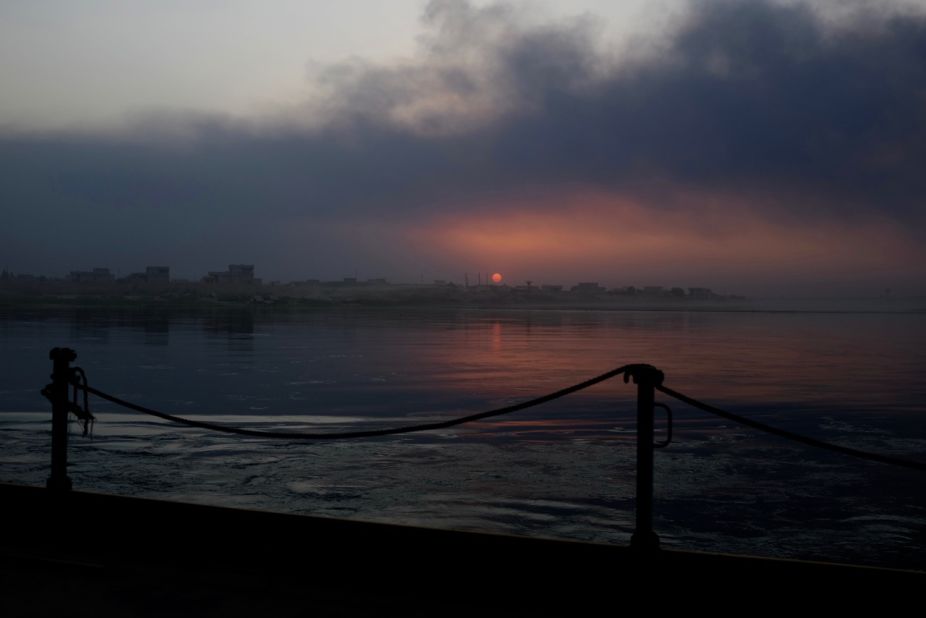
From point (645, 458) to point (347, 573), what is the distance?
1.88 m

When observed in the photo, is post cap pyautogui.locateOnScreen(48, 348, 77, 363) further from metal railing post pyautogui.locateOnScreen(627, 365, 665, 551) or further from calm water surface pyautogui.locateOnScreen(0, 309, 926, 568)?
metal railing post pyautogui.locateOnScreen(627, 365, 665, 551)

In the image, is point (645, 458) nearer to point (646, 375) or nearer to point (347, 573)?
point (646, 375)

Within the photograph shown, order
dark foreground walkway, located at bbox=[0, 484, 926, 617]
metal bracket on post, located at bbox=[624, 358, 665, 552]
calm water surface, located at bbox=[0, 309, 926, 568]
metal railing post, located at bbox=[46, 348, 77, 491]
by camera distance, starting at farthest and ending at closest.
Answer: calm water surface, located at bbox=[0, 309, 926, 568], metal railing post, located at bbox=[46, 348, 77, 491], metal bracket on post, located at bbox=[624, 358, 665, 552], dark foreground walkway, located at bbox=[0, 484, 926, 617]

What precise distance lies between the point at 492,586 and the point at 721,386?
18.5 m

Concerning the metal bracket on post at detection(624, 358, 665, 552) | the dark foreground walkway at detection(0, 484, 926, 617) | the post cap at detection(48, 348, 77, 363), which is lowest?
the dark foreground walkway at detection(0, 484, 926, 617)

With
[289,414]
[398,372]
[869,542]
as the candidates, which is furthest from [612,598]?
[398,372]

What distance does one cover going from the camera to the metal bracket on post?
4785 millimetres

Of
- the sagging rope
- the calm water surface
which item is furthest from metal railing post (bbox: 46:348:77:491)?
the calm water surface

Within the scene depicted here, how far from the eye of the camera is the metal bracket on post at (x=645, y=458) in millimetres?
4785

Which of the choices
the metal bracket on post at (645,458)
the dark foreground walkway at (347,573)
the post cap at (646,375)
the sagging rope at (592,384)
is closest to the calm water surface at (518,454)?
the sagging rope at (592,384)

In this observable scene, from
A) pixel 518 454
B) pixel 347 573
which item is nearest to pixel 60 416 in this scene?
pixel 347 573

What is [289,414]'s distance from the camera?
16781 millimetres

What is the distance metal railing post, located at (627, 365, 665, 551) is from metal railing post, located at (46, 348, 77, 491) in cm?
384

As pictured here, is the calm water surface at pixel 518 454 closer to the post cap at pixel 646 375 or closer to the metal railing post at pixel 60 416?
the metal railing post at pixel 60 416
